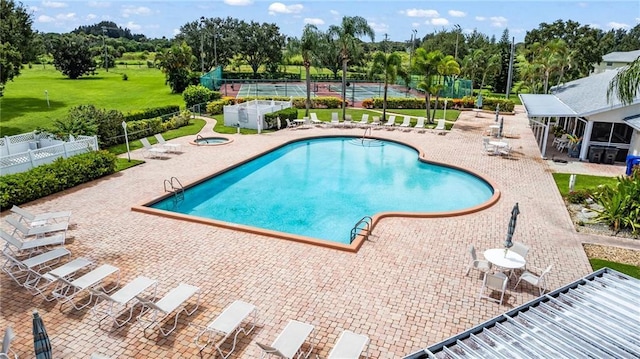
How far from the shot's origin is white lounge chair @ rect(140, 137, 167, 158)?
2088 cm

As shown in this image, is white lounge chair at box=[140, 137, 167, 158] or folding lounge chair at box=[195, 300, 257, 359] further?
white lounge chair at box=[140, 137, 167, 158]

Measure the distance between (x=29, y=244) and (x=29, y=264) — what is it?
1.35 meters

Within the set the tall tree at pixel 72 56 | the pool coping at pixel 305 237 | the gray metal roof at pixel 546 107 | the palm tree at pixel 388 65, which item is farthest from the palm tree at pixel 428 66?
the tall tree at pixel 72 56

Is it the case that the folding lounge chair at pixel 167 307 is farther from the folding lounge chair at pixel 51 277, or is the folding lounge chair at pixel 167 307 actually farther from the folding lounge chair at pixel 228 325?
the folding lounge chair at pixel 51 277

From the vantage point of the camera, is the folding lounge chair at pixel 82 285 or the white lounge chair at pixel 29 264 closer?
the folding lounge chair at pixel 82 285

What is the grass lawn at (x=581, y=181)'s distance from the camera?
16547mm

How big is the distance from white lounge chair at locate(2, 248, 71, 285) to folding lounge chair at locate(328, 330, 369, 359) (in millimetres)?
7067

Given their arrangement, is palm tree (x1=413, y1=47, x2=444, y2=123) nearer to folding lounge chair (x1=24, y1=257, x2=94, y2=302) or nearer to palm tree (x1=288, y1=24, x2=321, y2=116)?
palm tree (x1=288, y1=24, x2=321, y2=116)

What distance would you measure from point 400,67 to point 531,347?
25944mm

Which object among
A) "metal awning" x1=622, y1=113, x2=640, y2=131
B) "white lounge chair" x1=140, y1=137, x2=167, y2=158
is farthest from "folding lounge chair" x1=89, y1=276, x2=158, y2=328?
"metal awning" x1=622, y1=113, x2=640, y2=131

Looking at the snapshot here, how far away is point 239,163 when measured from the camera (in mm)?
Answer: 20281

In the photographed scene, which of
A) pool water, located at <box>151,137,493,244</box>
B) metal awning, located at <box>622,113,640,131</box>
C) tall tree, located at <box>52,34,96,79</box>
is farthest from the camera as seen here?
tall tree, located at <box>52,34,96,79</box>

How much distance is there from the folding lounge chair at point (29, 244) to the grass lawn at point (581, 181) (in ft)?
56.7

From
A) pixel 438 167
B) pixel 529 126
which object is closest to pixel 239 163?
pixel 438 167
